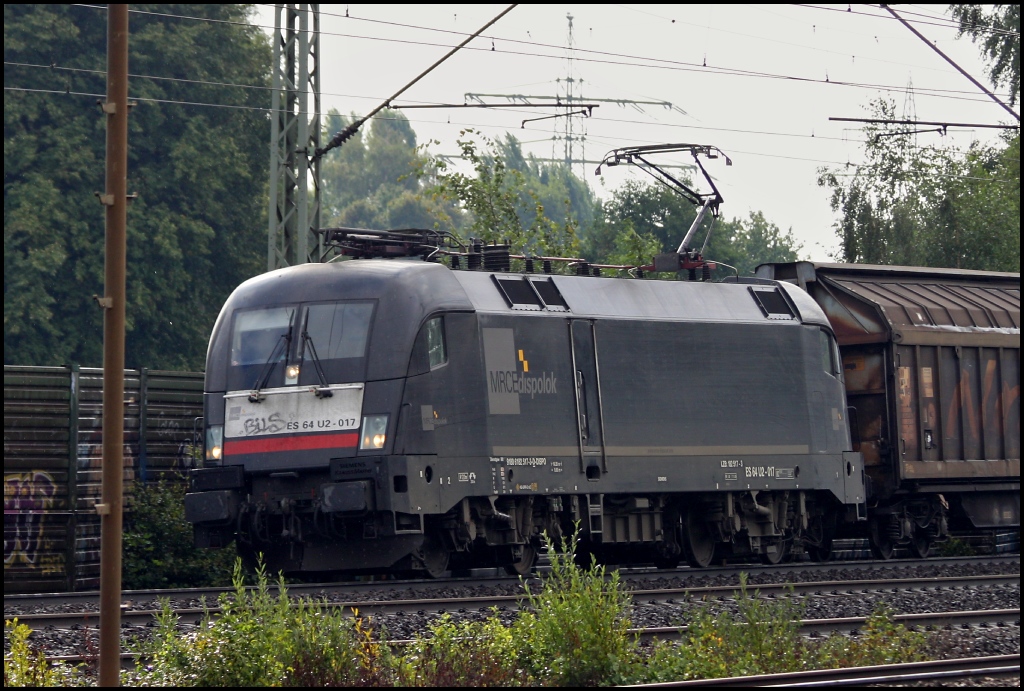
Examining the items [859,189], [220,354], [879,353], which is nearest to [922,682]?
[220,354]

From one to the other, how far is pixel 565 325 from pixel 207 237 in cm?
2476

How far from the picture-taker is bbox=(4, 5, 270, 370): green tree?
121 feet

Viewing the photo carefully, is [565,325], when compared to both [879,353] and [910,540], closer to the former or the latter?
[879,353]

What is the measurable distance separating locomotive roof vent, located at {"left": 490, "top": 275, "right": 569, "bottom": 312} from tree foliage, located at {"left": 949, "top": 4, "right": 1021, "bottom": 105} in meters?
21.1

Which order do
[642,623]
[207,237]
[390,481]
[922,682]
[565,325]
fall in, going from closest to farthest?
1. [922,682]
2. [642,623]
3. [390,481]
4. [565,325]
5. [207,237]

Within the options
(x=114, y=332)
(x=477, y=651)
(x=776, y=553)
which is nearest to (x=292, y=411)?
(x=477, y=651)

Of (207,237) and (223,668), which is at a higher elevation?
(207,237)

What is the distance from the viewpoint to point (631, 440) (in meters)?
17.5

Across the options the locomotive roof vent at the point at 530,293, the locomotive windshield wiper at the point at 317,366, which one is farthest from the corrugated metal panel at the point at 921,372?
the locomotive windshield wiper at the point at 317,366

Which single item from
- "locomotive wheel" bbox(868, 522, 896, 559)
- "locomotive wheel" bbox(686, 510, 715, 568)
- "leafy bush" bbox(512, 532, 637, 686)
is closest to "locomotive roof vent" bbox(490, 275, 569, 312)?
"locomotive wheel" bbox(686, 510, 715, 568)

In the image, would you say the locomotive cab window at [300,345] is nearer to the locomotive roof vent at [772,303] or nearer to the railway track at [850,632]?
the railway track at [850,632]

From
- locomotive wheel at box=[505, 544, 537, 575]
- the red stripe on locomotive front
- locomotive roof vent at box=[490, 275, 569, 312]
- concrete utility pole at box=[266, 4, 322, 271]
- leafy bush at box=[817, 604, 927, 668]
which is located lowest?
leafy bush at box=[817, 604, 927, 668]

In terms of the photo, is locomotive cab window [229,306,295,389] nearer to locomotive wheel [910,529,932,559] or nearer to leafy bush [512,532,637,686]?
leafy bush [512,532,637,686]

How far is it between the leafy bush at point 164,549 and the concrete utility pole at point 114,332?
→ 35.6 feet
